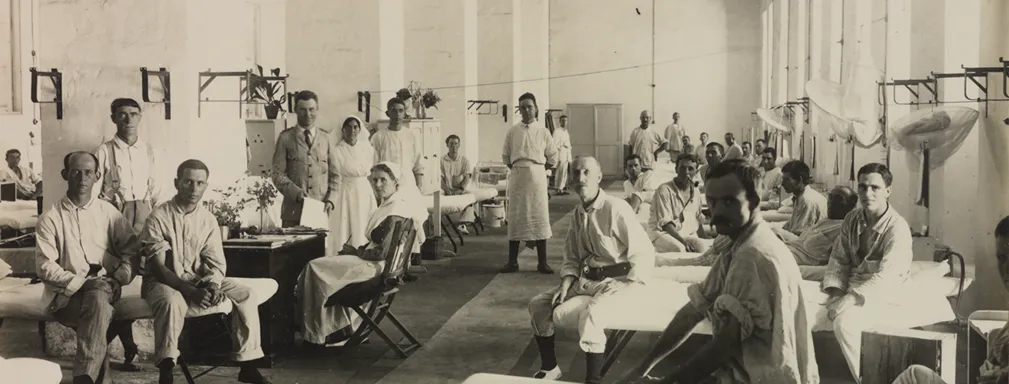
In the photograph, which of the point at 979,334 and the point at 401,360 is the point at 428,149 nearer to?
the point at 401,360

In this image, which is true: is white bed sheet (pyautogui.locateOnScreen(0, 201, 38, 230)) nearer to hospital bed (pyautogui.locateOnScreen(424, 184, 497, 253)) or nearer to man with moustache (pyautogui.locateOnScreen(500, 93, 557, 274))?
hospital bed (pyautogui.locateOnScreen(424, 184, 497, 253))

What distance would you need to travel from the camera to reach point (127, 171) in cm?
673

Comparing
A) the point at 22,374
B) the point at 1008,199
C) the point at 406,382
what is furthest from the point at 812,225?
the point at 22,374

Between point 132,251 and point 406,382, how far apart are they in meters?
1.73

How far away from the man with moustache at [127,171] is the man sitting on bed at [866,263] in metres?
4.17

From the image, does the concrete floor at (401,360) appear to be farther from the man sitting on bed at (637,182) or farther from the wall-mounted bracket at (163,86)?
the man sitting on bed at (637,182)

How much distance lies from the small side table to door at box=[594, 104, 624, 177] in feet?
69.2

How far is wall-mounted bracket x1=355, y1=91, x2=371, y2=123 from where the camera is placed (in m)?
11.7

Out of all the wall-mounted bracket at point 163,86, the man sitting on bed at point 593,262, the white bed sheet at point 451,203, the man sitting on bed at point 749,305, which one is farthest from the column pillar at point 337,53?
the man sitting on bed at point 749,305

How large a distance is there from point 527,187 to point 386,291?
166 inches

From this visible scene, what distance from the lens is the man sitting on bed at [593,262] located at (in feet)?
19.5

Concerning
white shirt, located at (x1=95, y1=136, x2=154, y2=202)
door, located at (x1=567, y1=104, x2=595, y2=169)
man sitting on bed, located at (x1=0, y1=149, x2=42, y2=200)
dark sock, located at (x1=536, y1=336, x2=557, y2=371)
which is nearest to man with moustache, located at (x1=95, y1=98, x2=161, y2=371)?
white shirt, located at (x1=95, y1=136, x2=154, y2=202)

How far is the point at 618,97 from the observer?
87.8 ft

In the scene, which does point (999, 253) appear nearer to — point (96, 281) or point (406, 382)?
point (406, 382)
